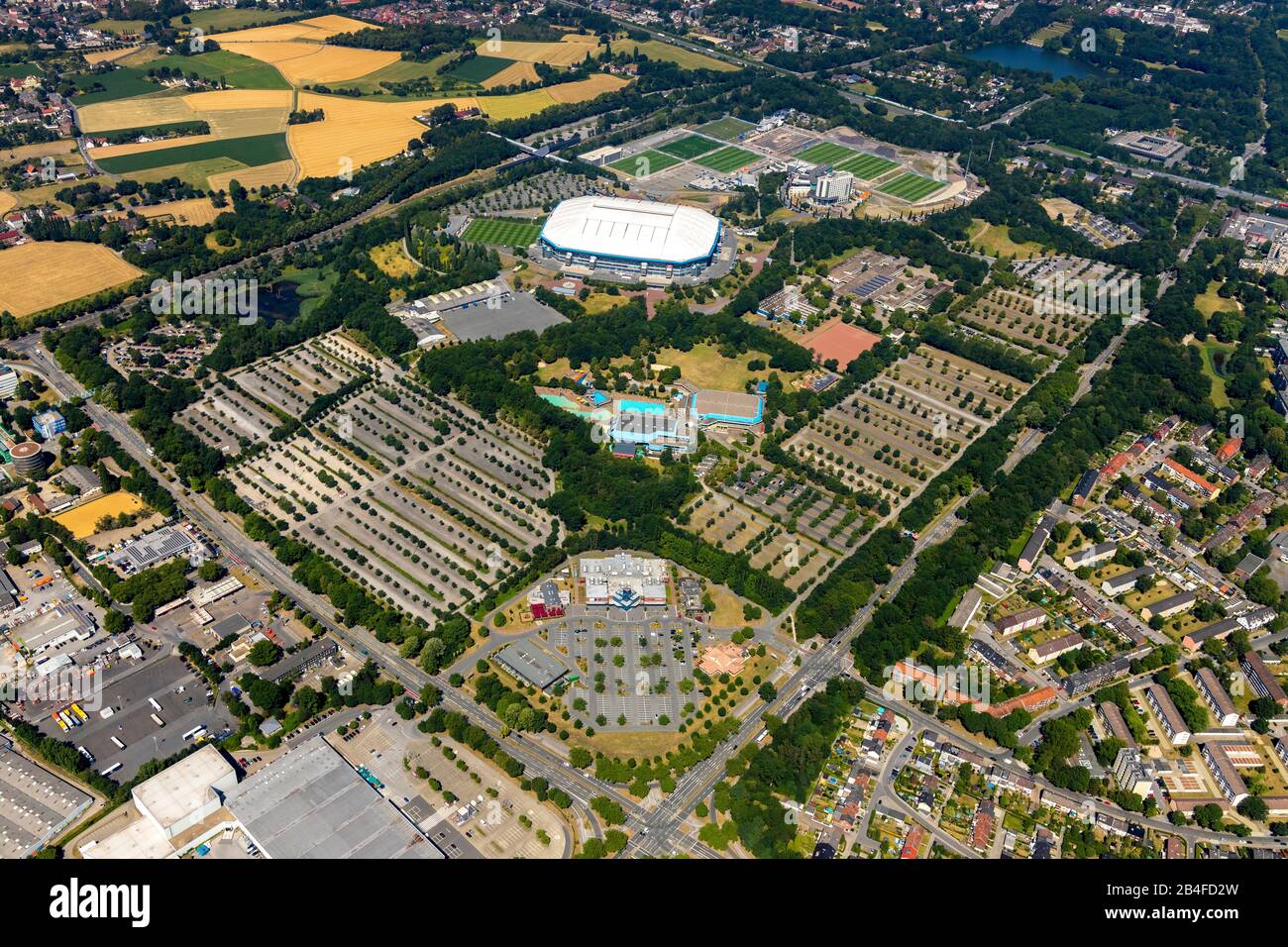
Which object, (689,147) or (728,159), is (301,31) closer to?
(689,147)

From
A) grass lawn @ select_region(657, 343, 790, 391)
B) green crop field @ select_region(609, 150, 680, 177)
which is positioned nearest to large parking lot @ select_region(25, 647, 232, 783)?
grass lawn @ select_region(657, 343, 790, 391)

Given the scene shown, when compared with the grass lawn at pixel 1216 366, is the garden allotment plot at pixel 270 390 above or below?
below

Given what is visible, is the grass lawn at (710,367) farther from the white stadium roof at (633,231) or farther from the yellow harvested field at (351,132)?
the yellow harvested field at (351,132)

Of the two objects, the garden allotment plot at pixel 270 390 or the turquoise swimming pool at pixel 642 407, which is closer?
the garden allotment plot at pixel 270 390

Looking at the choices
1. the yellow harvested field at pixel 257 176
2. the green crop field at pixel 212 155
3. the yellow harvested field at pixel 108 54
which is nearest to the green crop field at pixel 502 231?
the yellow harvested field at pixel 257 176

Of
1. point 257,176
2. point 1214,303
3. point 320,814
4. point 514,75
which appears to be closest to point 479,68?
point 514,75

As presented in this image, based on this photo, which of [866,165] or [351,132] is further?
[351,132]
